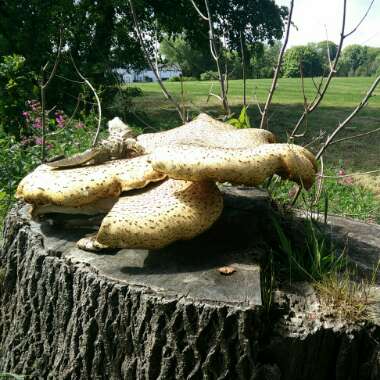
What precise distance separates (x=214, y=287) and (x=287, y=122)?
1347 cm

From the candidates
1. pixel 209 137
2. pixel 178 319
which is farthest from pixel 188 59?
pixel 178 319

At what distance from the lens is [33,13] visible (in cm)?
857

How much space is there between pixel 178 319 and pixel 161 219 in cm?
40

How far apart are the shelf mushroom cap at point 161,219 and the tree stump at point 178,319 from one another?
0.61 feet

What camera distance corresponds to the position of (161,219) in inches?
82.5

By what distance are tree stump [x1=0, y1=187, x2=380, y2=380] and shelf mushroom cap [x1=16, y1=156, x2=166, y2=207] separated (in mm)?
270

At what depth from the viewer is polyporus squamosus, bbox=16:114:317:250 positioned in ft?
6.84

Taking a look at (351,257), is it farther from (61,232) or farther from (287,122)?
(287,122)

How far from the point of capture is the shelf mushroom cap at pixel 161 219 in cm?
209

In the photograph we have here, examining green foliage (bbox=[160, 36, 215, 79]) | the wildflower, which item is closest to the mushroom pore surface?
green foliage (bbox=[160, 36, 215, 79])

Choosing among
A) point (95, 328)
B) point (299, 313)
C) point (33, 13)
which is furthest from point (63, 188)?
point (33, 13)

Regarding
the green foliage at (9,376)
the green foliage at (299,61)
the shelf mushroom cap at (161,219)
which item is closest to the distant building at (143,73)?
the green foliage at (299,61)

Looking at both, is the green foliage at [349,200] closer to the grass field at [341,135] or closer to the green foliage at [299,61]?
the grass field at [341,135]

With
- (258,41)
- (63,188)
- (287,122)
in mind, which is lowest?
(287,122)
